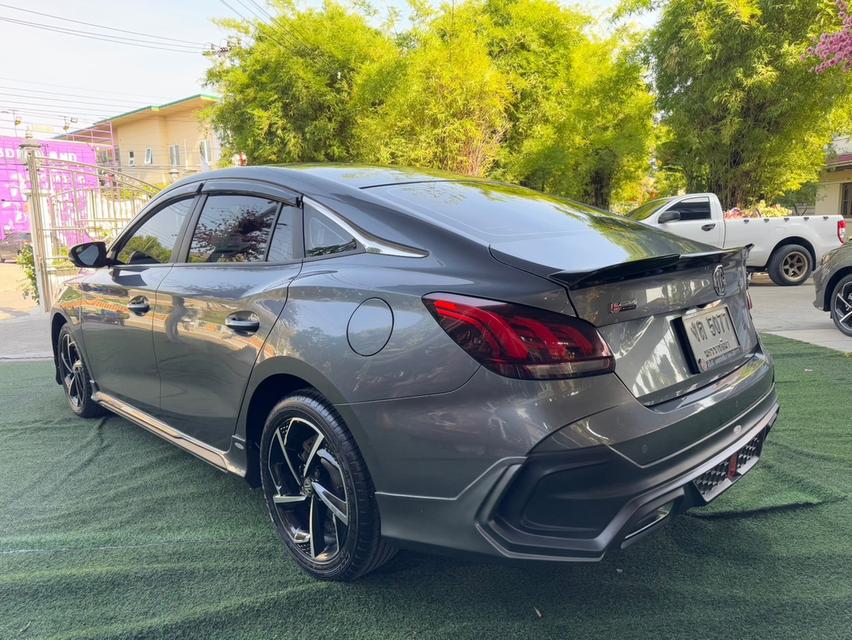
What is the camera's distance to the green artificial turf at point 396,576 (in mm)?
2105

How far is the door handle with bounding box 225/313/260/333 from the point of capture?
2.42 metres

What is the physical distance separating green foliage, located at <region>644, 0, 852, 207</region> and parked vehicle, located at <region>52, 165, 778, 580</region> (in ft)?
43.0

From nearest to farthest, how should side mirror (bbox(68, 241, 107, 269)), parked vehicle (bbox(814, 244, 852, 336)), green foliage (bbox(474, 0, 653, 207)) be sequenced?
side mirror (bbox(68, 241, 107, 269)) < parked vehicle (bbox(814, 244, 852, 336)) < green foliage (bbox(474, 0, 653, 207))

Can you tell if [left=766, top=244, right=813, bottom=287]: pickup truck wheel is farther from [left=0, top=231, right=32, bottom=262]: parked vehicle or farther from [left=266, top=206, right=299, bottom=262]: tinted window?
[left=0, top=231, right=32, bottom=262]: parked vehicle

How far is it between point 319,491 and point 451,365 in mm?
809

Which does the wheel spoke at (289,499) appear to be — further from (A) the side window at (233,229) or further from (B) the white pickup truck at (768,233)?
(B) the white pickup truck at (768,233)

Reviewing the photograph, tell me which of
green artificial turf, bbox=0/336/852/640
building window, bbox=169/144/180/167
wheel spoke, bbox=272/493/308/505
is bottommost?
green artificial turf, bbox=0/336/852/640

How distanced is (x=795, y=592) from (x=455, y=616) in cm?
116

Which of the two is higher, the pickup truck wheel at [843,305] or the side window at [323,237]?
the side window at [323,237]

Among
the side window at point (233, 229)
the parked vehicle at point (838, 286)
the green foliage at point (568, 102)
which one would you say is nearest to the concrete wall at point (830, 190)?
the green foliage at point (568, 102)

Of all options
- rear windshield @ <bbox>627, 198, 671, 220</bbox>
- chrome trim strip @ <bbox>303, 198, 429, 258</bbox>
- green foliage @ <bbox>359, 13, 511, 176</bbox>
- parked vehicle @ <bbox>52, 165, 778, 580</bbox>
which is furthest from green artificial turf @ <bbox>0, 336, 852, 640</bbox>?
green foliage @ <bbox>359, 13, 511, 176</bbox>

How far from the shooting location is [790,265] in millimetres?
12031

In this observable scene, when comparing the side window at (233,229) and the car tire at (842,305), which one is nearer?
the side window at (233,229)

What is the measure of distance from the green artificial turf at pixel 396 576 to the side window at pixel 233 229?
1153 millimetres
